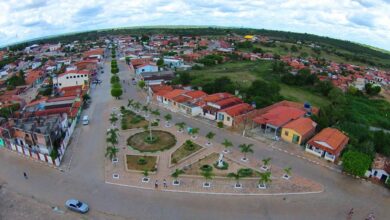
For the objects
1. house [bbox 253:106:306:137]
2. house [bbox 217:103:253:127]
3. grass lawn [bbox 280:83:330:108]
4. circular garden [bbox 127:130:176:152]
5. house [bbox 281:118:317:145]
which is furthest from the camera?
grass lawn [bbox 280:83:330:108]

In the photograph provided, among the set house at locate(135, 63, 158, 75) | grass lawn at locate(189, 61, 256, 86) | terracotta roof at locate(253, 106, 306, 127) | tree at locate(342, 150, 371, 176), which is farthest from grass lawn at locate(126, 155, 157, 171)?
house at locate(135, 63, 158, 75)

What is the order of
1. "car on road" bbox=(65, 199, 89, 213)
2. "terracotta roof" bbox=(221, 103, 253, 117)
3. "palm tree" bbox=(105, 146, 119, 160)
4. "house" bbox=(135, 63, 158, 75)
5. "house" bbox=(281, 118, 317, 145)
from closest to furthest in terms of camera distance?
"car on road" bbox=(65, 199, 89, 213)
"palm tree" bbox=(105, 146, 119, 160)
"house" bbox=(281, 118, 317, 145)
"terracotta roof" bbox=(221, 103, 253, 117)
"house" bbox=(135, 63, 158, 75)

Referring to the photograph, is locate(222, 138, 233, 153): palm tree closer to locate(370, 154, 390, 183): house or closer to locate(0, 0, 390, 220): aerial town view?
locate(0, 0, 390, 220): aerial town view

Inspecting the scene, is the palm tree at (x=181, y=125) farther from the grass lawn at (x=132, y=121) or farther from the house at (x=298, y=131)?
the house at (x=298, y=131)

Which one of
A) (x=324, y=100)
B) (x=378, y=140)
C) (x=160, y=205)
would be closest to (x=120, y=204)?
(x=160, y=205)

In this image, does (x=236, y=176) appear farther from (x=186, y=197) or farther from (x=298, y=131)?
(x=298, y=131)

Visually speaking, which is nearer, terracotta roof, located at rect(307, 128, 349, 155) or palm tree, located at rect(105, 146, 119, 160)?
palm tree, located at rect(105, 146, 119, 160)

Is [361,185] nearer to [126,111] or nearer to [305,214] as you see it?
[305,214]

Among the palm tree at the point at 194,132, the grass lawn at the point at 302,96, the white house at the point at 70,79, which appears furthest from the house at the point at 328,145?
the white house at the point at 70,79
